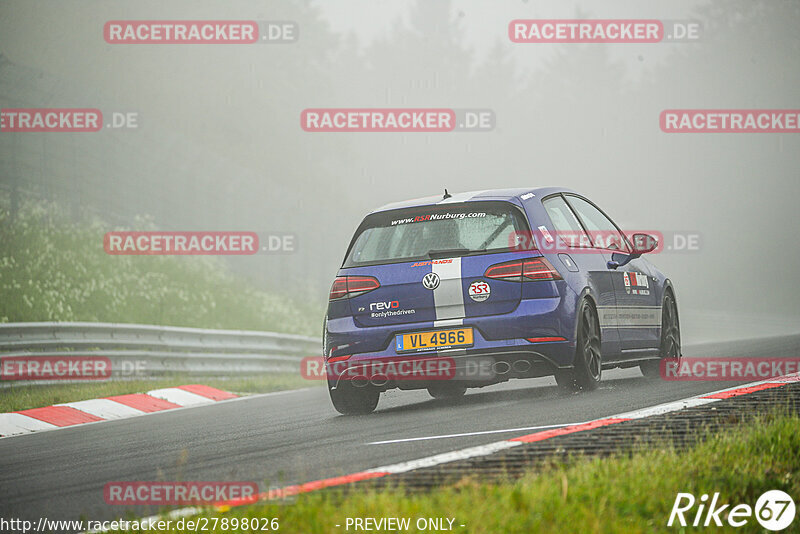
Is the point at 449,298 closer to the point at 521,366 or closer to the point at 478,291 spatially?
the point at 478,291

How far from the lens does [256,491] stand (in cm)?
440

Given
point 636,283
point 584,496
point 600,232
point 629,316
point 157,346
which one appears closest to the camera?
point 584,496

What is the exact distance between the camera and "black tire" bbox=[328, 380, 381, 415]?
822 centimetres

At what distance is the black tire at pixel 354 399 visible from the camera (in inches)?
324

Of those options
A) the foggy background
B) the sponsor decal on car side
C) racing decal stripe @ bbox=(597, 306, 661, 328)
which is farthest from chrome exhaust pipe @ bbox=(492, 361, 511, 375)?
the foggy background

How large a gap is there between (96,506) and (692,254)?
2620 inches

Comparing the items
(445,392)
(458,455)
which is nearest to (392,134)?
(445,392)

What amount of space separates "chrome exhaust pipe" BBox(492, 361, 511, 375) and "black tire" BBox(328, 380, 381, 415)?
1.08m

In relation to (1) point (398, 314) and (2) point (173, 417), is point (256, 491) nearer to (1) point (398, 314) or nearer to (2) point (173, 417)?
(1) point (398, 314)

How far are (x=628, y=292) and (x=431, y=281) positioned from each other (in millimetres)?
2162

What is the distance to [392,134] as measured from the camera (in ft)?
243

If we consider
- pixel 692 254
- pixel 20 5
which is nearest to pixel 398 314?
pixel 20 5

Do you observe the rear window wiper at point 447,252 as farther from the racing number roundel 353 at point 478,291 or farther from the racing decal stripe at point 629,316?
the racing decal stripe at point 629,316

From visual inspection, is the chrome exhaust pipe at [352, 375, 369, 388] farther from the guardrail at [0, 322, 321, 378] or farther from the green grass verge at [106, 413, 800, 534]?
the guardrail at [0, 322, 321, 378]
